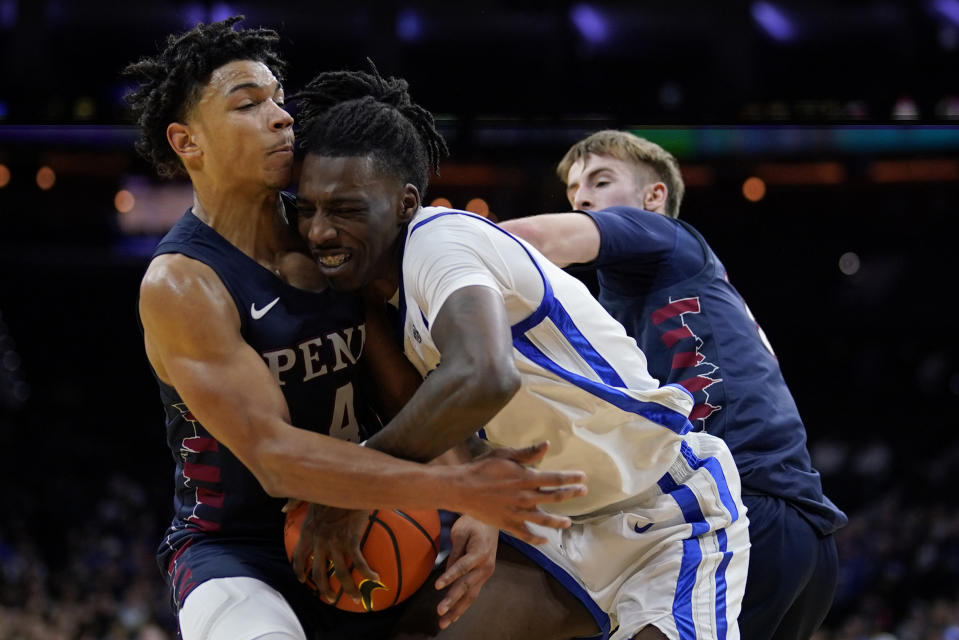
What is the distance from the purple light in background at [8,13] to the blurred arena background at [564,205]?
1.4 inches

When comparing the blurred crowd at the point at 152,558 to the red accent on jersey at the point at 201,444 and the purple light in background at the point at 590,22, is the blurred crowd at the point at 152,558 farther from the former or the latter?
the red accent on jersey at the point at 201,444

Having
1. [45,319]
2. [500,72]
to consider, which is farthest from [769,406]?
[45,319]

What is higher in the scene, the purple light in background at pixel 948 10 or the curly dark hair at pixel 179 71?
the purple light in background at pixel 948 10

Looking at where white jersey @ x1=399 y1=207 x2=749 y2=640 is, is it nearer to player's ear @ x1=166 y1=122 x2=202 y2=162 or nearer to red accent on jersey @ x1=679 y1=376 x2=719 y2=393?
red accent on jersey @ x1=679 y1=376 x2=719 y2=393

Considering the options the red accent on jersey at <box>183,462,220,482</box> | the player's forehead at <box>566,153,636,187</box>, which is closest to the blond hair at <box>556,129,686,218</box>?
the player's forehead at <box>566,153,636,187</box>

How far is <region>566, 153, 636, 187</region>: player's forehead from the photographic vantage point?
12.7 feet

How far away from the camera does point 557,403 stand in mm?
2609

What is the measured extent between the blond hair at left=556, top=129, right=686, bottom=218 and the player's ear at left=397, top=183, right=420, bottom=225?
130 cm

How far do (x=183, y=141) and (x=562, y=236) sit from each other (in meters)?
1.07

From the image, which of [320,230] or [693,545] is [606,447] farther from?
[320,230]

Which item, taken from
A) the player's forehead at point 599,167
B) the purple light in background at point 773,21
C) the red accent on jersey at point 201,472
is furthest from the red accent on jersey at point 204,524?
the purple light in background at point 773,21

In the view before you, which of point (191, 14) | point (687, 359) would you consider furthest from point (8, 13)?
point (687, 359)

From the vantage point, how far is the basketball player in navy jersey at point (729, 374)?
3.04 meters

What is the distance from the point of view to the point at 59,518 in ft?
40.4
